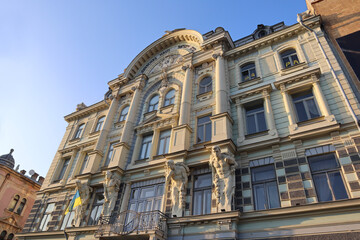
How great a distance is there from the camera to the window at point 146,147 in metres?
17.5

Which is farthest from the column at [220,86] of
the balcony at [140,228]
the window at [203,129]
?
the balcony at [140,228]

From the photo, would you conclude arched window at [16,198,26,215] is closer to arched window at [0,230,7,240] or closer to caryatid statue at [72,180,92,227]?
arched window at [0,230,7,240]

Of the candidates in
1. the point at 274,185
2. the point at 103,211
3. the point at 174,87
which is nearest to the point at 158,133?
the point at 174,87

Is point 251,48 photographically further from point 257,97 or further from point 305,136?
point 305,136

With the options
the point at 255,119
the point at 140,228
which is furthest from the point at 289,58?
the point at 140,228

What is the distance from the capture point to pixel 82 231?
15133 mm

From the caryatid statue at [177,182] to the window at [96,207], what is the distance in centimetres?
579

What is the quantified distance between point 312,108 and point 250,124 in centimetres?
332

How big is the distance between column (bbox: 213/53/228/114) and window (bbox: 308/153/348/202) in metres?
5.69

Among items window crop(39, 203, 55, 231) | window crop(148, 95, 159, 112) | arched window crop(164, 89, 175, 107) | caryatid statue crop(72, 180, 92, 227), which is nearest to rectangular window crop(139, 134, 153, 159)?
window crop(148, 95, 159, 112)

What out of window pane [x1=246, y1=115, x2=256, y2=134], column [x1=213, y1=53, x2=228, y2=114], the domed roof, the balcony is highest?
the domed roof

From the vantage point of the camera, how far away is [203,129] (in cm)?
1603

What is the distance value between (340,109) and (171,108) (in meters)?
10.7

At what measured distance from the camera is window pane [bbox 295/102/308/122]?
43.5 ft
